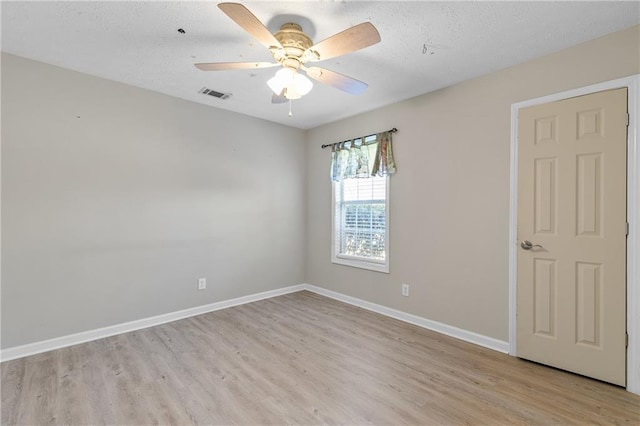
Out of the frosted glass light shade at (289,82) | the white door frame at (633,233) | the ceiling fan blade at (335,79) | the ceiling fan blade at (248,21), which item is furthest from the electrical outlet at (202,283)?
the white door frame at (633,233)

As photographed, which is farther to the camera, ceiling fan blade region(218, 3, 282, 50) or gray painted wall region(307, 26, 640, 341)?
gray painted wall region(307, 26, 640, 341)

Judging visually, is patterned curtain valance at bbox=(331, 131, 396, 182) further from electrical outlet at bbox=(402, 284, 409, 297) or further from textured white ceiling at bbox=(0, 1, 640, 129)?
electrical outlet at bbox=(402, 284, 409, 297)

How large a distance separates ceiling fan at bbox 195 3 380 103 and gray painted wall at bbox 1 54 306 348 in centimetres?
164

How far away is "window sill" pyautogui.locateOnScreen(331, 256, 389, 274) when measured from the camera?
148 inches

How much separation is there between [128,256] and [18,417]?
1571 millimetres

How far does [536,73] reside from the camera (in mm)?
2578

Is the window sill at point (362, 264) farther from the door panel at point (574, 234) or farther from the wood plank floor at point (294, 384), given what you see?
the door panel at point (574, 234)

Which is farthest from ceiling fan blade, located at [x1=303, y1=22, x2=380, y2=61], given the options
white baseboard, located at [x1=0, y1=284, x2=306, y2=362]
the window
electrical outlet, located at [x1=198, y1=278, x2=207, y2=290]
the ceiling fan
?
white baseboard, located at [x1=0, y1=284, x2=306, y2=362]

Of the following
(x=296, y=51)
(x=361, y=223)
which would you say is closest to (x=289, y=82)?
(x=296, y=51)

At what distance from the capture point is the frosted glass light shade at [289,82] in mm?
2049

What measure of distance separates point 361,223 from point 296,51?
8.39 ft

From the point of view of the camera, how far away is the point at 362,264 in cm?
402

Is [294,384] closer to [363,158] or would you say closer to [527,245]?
[527,245]

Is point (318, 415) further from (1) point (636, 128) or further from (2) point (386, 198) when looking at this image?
(1) point (636, 128)
